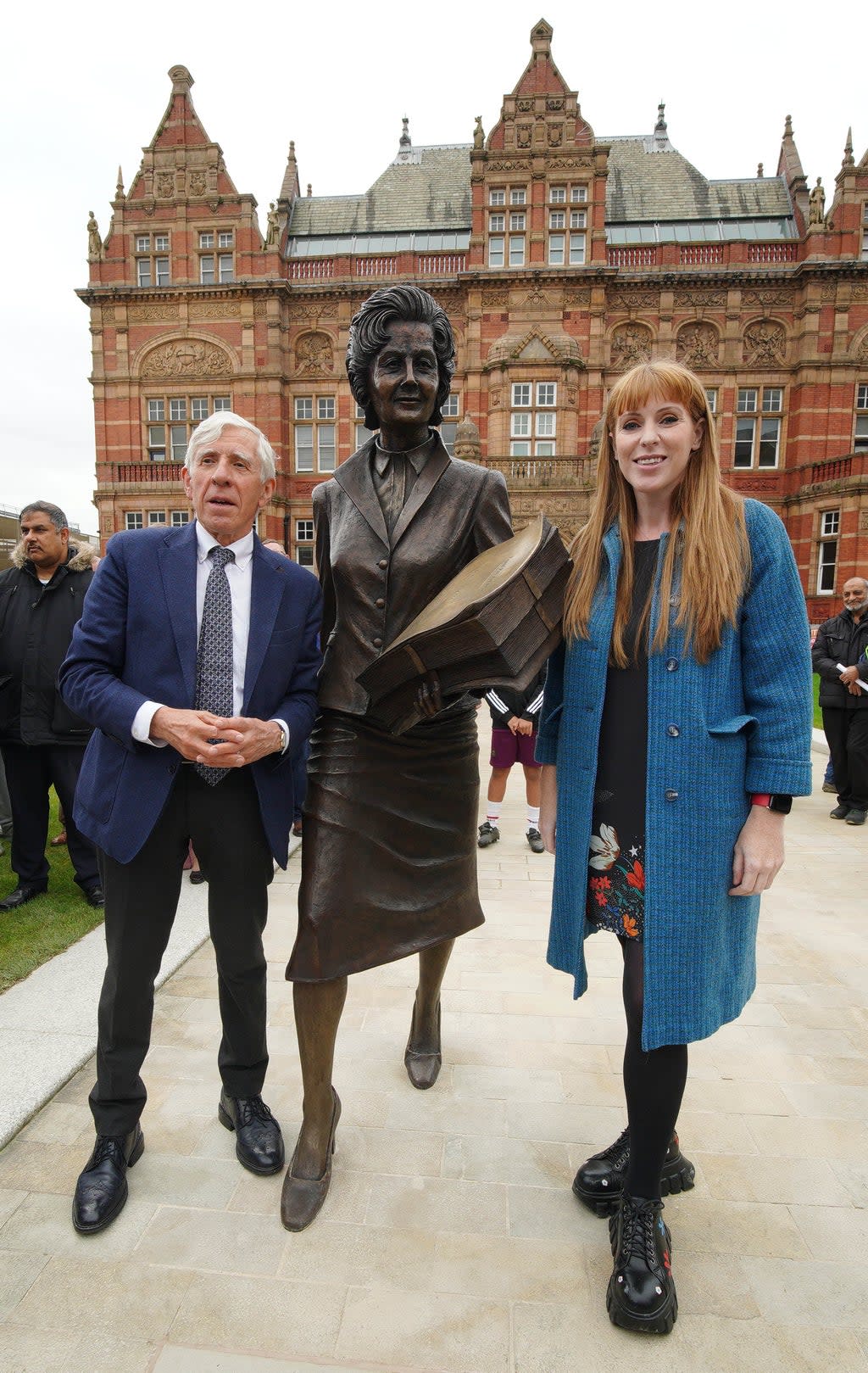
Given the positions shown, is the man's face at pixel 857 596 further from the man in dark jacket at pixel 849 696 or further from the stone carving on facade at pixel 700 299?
the stone carving on facade at pixel 700 299

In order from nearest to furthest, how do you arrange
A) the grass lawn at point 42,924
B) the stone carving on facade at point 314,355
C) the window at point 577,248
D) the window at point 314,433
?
the grass lawn at point 42,924 < the window at point 577,248 < the stone carving on facade at point 314,355 < the window at point 314,433

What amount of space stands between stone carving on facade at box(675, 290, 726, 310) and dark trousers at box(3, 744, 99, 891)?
937 inches

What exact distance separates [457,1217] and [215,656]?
1718 millimetres

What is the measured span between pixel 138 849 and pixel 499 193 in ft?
85.1

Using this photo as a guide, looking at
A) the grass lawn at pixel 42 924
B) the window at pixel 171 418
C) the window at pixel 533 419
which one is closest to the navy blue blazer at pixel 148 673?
the grass lawn at pixel 42 924

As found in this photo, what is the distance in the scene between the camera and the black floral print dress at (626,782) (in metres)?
1.96

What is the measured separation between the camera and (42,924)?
13.9ft

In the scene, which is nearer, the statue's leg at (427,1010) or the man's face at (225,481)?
the man's face at (225,481)

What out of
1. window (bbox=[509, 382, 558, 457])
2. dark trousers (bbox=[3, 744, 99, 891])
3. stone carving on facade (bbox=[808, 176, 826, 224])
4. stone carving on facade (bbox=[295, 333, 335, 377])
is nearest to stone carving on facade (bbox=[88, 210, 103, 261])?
stone carving on facade (bbox=[295, 333, 335, 377])

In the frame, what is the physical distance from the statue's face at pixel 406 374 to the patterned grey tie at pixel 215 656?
2.28ft

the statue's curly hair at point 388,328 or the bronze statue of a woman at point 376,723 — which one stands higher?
the statue's curly hair at point 388,328

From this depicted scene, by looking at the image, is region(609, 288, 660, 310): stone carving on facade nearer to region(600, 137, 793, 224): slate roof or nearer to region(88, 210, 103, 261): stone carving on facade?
region(600, 137, 793, 224): slate roof

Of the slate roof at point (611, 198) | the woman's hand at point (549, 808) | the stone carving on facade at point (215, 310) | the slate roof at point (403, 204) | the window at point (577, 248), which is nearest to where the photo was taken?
the woman's hand at point (549, 808)

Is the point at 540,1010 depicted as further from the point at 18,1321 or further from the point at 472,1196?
the point at 18,1321
